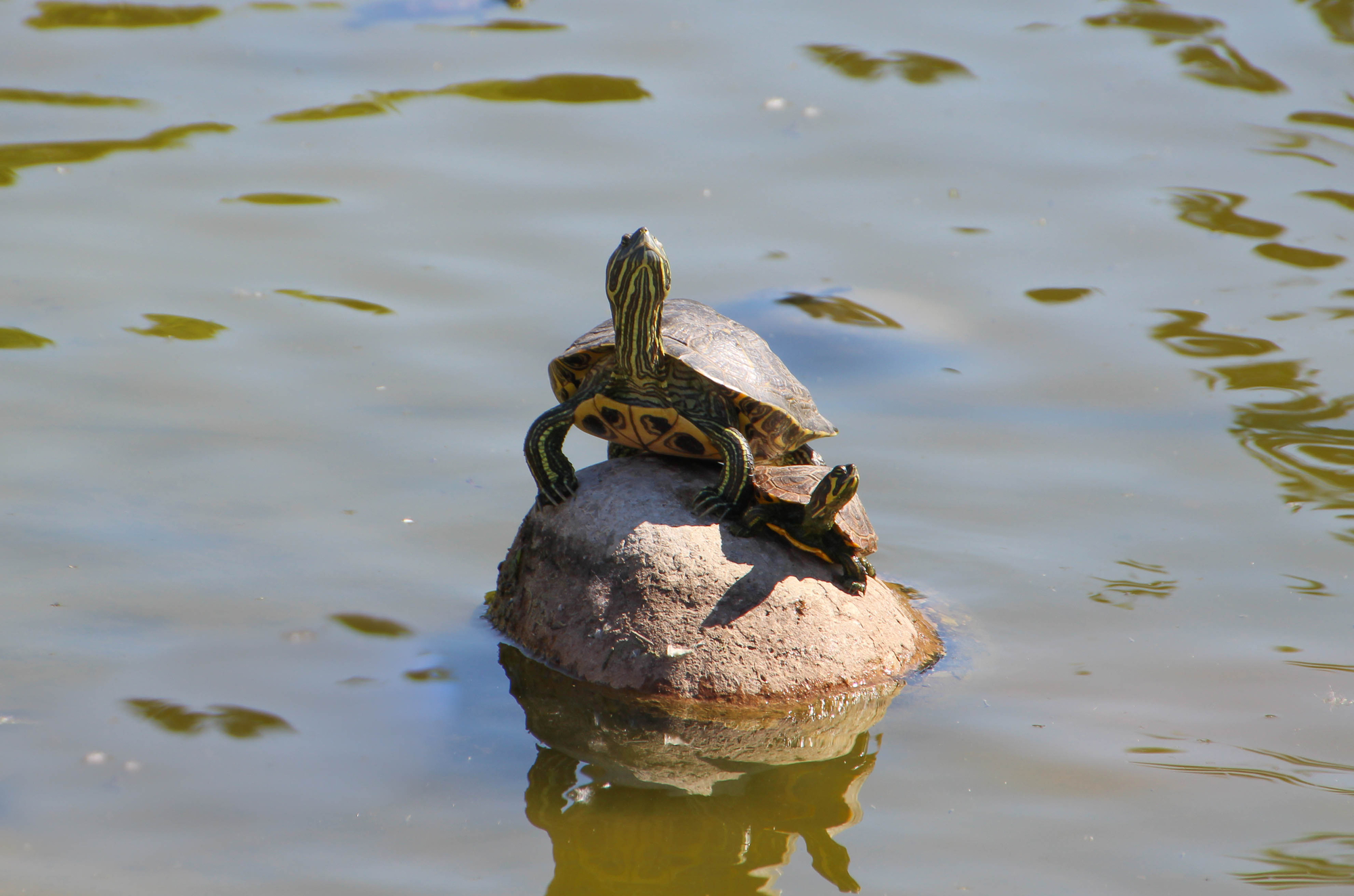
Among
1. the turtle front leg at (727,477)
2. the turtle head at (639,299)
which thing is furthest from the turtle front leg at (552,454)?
the turtle front leg at (727,477)

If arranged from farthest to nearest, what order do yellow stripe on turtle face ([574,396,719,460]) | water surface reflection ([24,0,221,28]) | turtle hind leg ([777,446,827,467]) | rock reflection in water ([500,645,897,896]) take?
water surface reflection ([24,0,221,28]) < turtle hind leg ([777,446,827,467]) < yellow stripe on turtle face ([574,396,719,460]) < rock reflection in water ([500,645,897,896])

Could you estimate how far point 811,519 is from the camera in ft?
13.8

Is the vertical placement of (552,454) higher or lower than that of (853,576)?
higher

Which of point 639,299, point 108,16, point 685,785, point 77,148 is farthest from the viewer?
point 108,16

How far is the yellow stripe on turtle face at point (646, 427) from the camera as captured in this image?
14.1 ft

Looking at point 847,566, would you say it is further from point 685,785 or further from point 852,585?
point 685,785

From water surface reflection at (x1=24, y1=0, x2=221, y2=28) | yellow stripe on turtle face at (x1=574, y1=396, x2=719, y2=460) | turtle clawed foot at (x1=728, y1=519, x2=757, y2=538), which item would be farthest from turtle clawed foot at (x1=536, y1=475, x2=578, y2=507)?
water surface reflection at (x1=24, y1=0, x2=221, y2=28)

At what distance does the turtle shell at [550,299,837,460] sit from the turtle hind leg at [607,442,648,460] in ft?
0.91

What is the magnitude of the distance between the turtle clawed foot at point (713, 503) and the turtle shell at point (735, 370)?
35 cm

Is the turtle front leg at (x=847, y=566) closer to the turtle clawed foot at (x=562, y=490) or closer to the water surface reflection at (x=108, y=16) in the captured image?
the turtle clawed foot at (x=562, y=490)

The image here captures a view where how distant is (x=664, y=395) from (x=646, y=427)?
15 cm

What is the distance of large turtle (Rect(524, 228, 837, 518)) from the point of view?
4242 millimetres

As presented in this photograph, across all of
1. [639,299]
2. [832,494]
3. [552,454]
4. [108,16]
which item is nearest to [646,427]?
[552,454]

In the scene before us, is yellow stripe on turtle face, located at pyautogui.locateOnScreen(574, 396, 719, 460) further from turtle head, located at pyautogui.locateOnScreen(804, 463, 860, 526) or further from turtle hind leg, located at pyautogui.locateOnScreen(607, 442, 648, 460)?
turtle head, located at pyautogui.locateOnScreen(804, 463, 860, 526)
